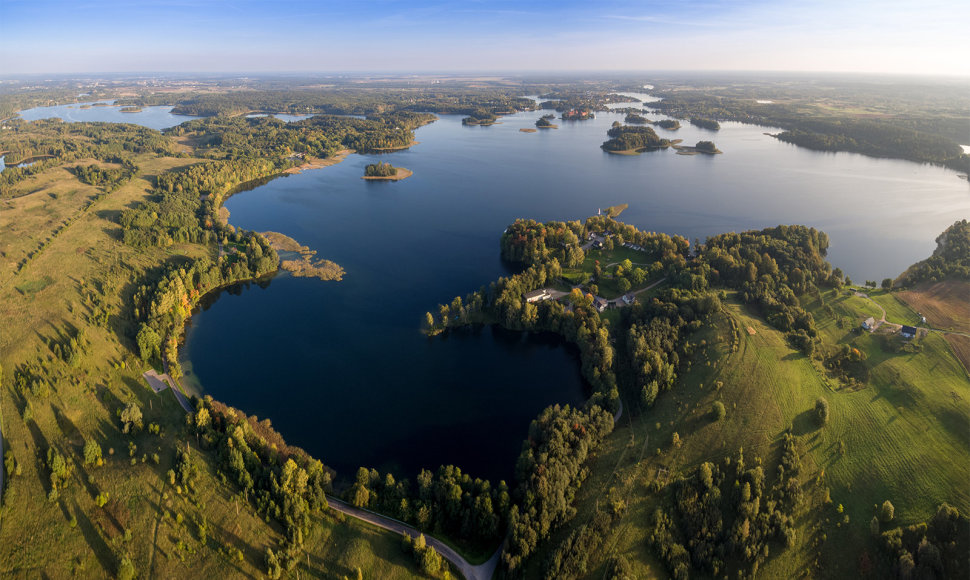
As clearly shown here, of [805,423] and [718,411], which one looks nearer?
[805,423]

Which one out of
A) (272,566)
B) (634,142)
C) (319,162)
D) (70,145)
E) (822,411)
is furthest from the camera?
(634,142)

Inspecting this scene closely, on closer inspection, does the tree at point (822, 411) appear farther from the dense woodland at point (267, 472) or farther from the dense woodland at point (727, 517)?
the dense woodland at point (267, 472)

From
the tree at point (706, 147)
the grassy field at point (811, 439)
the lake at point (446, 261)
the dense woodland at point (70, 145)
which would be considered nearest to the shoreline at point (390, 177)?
the lake at point (446, 261)

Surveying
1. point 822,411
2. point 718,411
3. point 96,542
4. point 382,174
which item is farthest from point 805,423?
point 382,174

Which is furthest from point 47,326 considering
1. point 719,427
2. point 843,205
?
point 843,205

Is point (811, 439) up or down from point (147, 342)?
down

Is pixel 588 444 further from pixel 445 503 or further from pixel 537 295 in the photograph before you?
pixel 537 295
